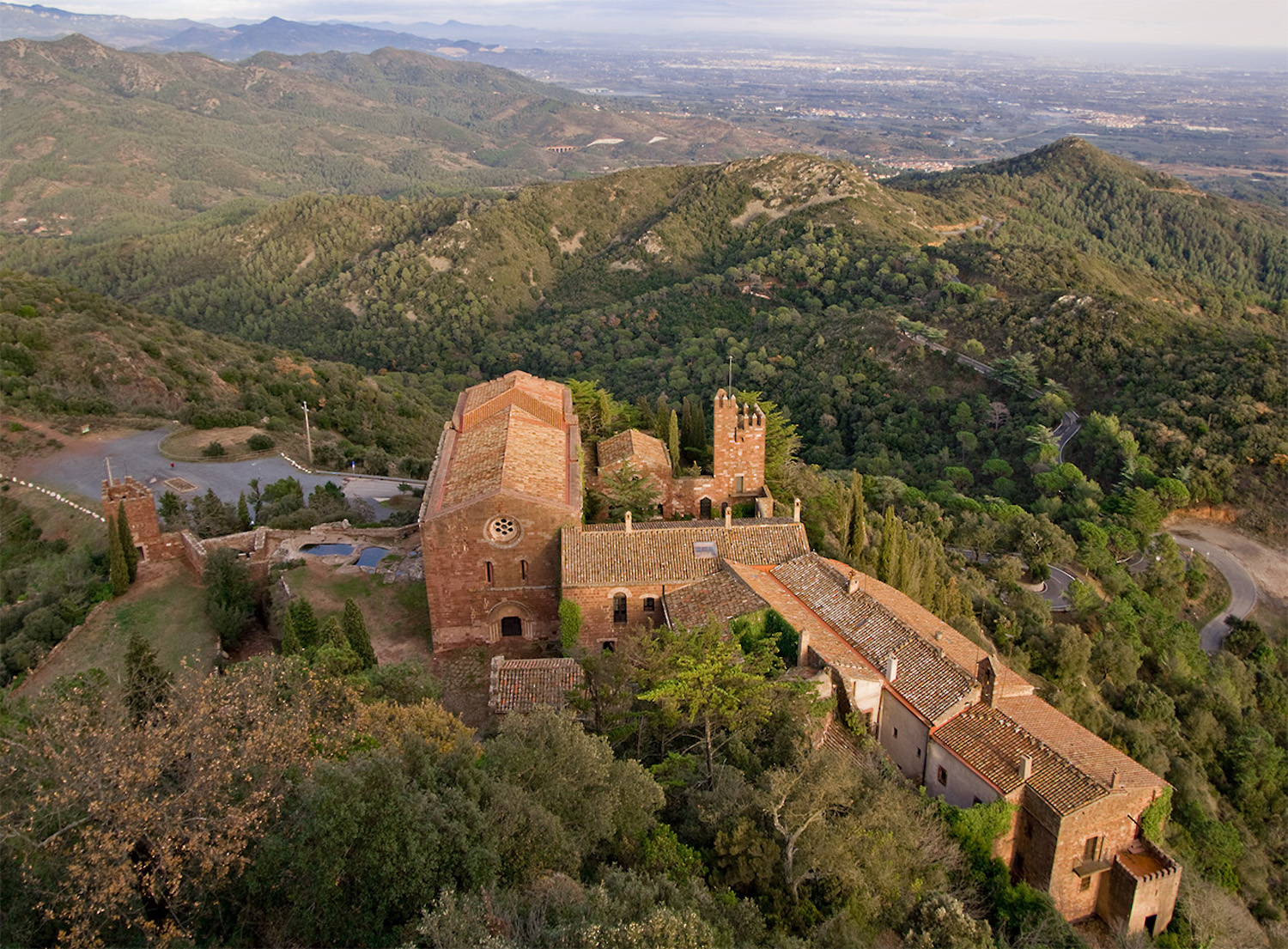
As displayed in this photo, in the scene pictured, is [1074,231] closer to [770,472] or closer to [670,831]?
[770,472]

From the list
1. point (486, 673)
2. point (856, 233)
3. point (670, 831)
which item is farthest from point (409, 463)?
point (856, 233)

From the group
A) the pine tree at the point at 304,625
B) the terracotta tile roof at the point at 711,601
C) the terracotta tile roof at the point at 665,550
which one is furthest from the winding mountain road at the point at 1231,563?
the pine tree at the point at 304,625

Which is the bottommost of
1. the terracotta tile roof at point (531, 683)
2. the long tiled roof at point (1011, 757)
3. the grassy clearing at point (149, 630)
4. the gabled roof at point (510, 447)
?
the grassy clearing at point (149, 630)

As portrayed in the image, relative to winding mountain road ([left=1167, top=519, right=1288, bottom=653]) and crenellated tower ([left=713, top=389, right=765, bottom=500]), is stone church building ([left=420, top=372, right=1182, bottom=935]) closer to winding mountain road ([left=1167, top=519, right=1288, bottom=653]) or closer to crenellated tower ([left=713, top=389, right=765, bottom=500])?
crenellated tower ([left=713, top=389, right=765, bottom=500])

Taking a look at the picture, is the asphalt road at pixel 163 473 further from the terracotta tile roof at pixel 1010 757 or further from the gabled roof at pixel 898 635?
the terracotta tile roof at pixel 1010 757

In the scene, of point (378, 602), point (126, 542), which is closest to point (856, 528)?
point (378, 602)

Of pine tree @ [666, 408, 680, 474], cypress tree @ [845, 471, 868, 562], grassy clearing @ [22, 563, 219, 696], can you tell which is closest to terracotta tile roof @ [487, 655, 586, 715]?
grassy clearing @ [22, 563, 219, 696]
